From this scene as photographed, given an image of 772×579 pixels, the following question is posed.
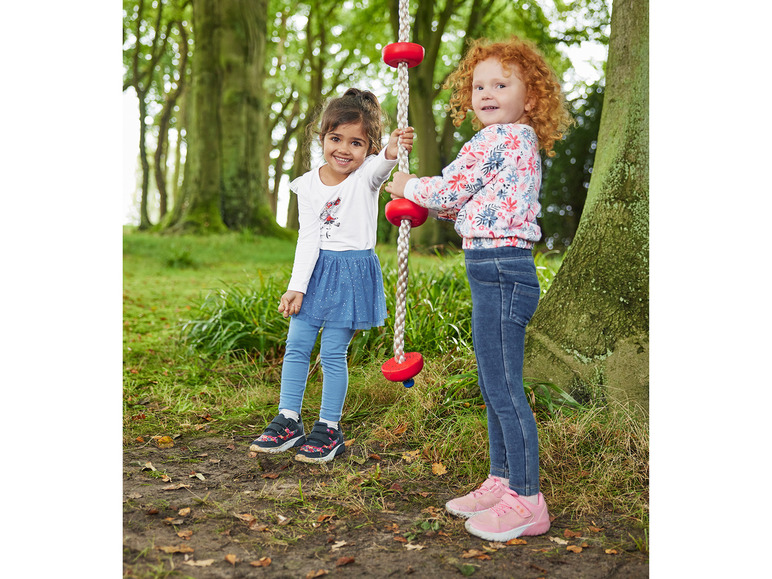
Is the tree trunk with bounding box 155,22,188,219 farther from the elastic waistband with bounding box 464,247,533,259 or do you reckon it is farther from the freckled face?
the elastic waistband with bounding box 464,247,533,259

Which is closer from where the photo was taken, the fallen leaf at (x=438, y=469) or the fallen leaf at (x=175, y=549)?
the fallen leaf at (x=175, y=549)

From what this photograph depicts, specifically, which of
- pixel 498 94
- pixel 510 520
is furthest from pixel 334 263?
pixel 510 520

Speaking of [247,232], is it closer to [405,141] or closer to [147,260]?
[147,260]

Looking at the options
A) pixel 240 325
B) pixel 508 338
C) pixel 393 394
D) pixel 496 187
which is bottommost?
pixel 393 394

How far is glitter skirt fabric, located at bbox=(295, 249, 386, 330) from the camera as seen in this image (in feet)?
10.5

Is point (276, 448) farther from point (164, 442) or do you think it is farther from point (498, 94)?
point (498, 94)

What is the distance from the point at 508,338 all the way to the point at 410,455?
42.4 inches

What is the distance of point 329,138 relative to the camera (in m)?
3.17

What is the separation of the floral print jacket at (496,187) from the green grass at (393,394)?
1.10m

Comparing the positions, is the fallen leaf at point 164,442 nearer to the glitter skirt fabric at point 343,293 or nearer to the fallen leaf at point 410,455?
the glitter skirt fabric at point 343,293

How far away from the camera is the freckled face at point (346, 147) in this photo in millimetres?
3139

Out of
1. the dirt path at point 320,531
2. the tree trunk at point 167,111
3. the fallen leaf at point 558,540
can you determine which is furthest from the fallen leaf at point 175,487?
the tree trunk at point 167,111

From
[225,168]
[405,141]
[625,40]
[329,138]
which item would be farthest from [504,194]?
[225,168]

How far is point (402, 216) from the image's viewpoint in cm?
258
